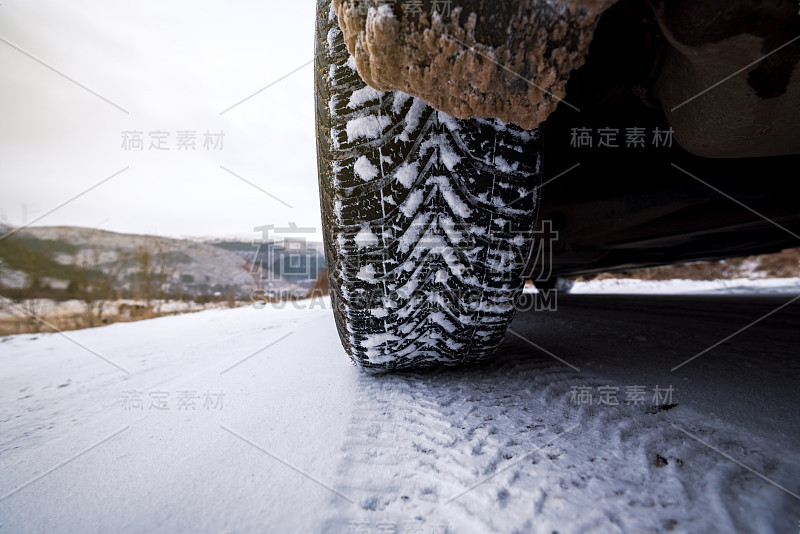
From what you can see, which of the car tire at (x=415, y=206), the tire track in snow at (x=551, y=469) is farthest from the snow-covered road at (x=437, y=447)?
the car tire at (x=415, y=206)

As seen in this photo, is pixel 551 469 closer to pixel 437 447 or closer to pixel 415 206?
pixel 437 447

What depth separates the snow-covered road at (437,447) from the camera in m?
0.38

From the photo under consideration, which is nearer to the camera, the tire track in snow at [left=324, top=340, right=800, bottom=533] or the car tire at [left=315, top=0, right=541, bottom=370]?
the tire track in snow at [left=324, top=340, right=800, bottom=533]

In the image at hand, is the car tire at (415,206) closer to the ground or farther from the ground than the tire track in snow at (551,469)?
farther from the ground

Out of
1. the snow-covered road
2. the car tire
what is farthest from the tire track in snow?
the car tire

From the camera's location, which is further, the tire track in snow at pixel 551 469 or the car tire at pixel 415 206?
the car tire at pixel 415 206

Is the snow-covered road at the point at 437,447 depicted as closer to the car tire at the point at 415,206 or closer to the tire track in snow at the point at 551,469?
the tire track in snow at the point at 551,469

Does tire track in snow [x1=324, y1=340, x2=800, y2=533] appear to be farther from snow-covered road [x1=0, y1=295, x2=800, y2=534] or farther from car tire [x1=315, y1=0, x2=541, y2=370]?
car tire [x1=315, y1=0, x2=541, y2=370]

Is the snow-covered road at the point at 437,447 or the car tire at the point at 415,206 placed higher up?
the car tire at the point at 415,206

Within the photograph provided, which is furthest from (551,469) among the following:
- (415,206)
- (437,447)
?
(415,206)

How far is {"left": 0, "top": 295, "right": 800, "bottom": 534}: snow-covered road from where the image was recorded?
1.25 feet

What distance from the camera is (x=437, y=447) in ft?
1.68

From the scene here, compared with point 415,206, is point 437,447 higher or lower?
lower

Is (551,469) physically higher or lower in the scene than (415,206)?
lower
